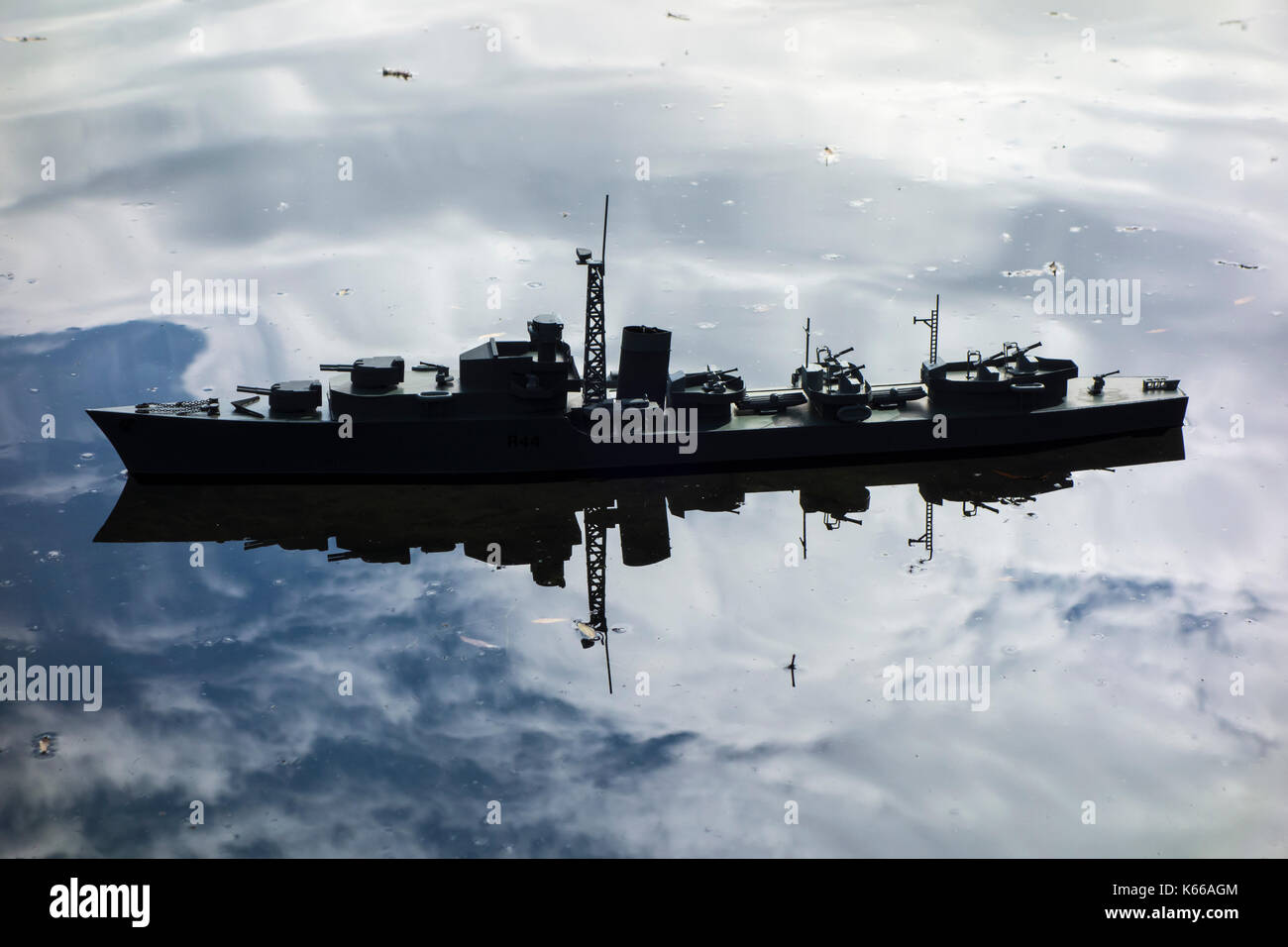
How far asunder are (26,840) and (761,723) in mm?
8999

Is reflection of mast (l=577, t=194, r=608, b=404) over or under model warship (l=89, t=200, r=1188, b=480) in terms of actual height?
over

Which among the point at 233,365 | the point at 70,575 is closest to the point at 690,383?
the point at 233,365

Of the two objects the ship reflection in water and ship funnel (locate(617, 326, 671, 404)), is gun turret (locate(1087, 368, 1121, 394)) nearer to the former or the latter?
the ship reflection in water

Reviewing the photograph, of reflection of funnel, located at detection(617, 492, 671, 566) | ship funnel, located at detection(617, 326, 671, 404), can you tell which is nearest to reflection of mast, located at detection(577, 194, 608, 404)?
ship funnel, located at detection(617, 326, 671, 404)

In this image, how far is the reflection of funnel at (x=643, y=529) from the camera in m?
21.5

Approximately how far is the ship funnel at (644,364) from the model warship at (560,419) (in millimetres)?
25

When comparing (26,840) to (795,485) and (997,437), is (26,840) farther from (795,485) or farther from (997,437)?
(997,437)

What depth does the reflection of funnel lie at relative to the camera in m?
21.5

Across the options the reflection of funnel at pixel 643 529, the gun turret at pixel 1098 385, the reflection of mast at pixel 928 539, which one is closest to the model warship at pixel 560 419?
the reflection of funnel at pixel 643 529

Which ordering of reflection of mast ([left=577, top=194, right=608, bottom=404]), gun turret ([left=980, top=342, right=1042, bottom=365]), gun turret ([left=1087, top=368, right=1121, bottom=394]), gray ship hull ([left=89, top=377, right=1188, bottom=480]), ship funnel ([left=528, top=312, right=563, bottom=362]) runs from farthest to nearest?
1. gun turret ([left=1087, top=368, right=1121, bottom=394])
2. gun turret ([left=980, top=342, right=1042, bottom=365])
3. reflection of mast ([left=577, top=194, right=608, bottom=404])
4. ship funnel ([left=528, top=312, right=563, bottom=362])
5. gray ship hull ([left=89, top=377, right=1188, bottom=480])

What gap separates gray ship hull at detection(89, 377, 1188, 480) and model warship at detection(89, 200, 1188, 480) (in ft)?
0.08

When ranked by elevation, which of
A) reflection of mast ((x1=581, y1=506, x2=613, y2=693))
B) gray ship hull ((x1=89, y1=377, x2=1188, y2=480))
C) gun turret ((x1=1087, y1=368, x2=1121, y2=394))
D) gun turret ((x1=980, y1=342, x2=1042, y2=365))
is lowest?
reflection of mast ((x1=581, y1=506, x2=613, y2=693))

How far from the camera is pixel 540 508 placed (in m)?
22.7

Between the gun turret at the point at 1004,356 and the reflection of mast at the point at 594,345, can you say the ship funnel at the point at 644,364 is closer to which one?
the reflection of mast at the point at 594,345
